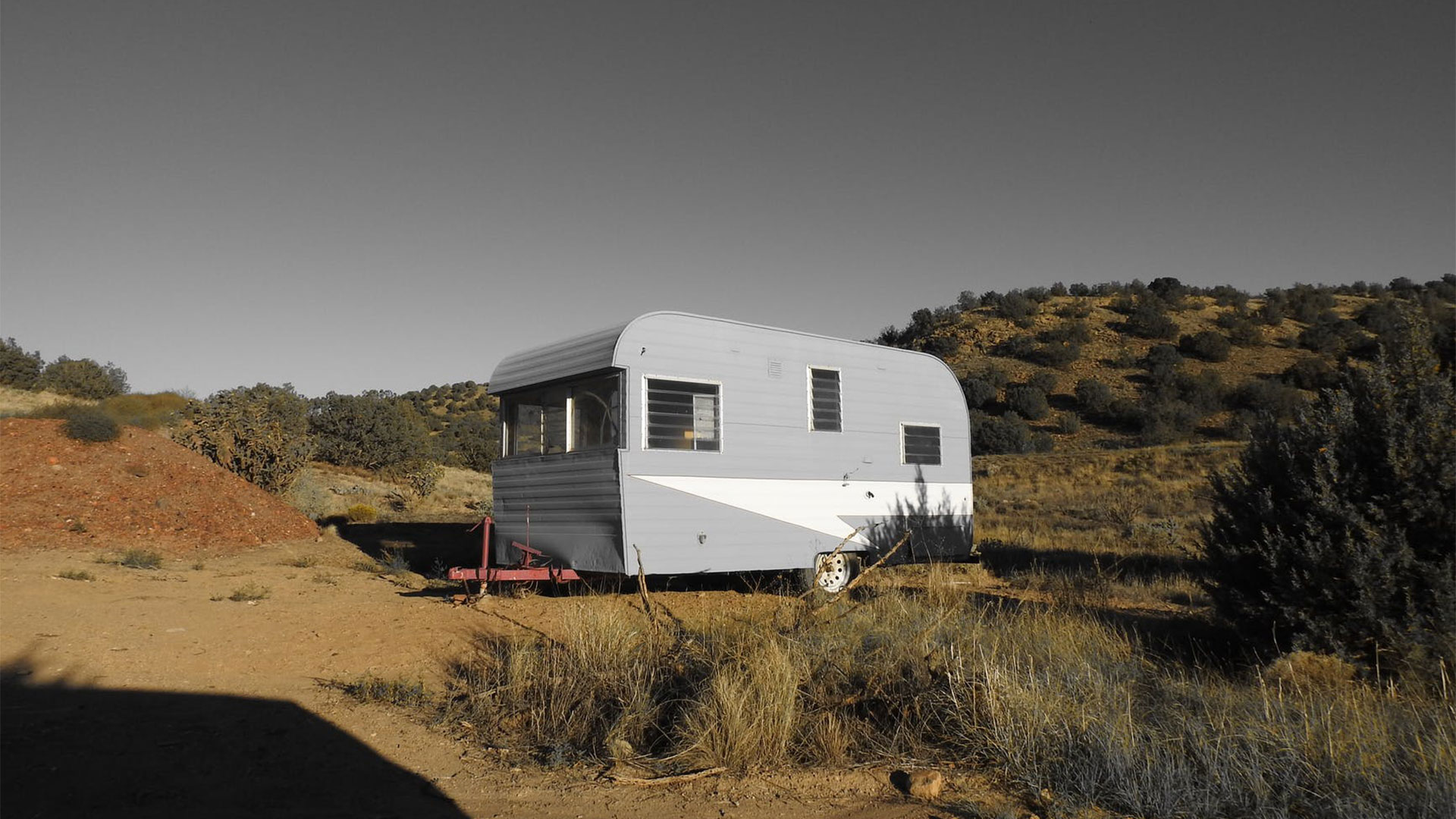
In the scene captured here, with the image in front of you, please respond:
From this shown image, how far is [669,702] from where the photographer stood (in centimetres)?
544

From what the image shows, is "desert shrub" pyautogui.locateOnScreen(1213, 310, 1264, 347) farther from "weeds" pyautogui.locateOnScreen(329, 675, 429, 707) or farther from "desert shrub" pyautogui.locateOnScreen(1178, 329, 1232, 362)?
"weeds" pyautogui.locateOnScreen(329, 675, 429, 707)

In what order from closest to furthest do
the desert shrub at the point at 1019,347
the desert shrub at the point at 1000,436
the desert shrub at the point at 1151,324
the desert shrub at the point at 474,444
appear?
1. the desert shrub at the point at 474,444
2. the desert shrub at the point at 1000,436
3. the desert shrub at the point at 1151,324
4. the desert shrub at the point at 1019,347

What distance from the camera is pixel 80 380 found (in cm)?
3022

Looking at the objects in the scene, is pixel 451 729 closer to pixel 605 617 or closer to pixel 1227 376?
pixel 605 617

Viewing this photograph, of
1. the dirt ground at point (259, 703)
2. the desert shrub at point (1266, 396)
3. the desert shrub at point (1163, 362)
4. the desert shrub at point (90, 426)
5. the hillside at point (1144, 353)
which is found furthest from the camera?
the desert shrub at point (1163, 362)

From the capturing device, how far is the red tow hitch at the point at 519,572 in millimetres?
8969

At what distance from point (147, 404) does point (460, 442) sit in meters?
10.4

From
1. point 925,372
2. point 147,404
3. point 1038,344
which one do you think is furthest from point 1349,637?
point 1038,344

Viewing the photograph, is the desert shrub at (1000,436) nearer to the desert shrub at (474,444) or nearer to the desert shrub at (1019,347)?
the desert shrub at (1019,347)

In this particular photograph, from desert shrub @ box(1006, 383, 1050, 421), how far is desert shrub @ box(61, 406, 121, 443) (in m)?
32.3

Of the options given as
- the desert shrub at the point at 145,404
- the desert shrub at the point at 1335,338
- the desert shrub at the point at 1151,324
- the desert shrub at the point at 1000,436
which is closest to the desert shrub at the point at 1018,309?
the desert shrub at the point at 1151,324

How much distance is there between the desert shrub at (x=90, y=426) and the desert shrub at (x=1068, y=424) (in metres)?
32.2

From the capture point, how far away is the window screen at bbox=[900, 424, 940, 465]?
37.9 ft

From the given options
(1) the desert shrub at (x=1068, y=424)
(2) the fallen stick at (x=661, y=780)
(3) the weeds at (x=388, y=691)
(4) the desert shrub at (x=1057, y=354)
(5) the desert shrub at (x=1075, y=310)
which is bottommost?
(2) the fallen stick at (x=661, y=780)
